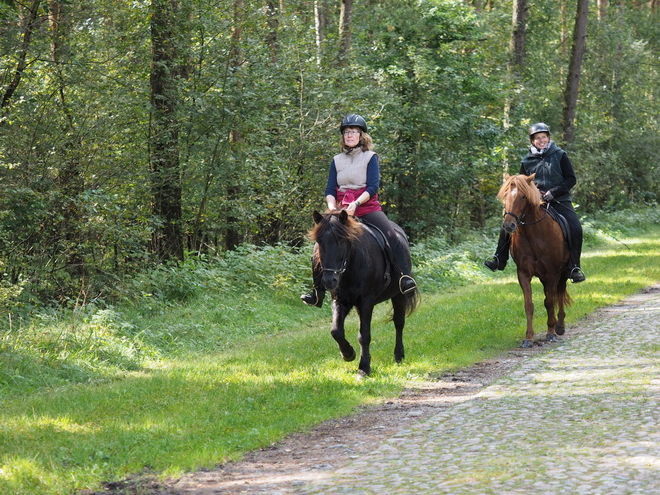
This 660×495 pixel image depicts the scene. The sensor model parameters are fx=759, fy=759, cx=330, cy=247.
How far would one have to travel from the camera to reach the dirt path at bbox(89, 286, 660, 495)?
541cm

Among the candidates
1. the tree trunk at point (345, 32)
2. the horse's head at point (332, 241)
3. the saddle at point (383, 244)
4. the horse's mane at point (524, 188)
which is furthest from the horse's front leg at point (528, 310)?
the tree trunk at point (345, 32)

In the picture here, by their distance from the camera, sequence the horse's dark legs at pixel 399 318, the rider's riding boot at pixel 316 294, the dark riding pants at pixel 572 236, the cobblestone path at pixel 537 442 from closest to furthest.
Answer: the cobblestone path at pixel 537 442
the rider's riding boot at pixel 316 294
the horse's dark legs at pixel 399 318
the dark riding pants at pixel 572 236

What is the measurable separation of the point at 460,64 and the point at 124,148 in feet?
43.2

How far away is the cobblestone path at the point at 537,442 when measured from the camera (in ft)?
16.7

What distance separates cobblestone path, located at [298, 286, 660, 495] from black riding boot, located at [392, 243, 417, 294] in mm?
1692

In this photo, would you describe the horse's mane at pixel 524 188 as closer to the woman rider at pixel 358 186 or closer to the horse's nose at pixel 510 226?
the horse's nose at pixel 510 226

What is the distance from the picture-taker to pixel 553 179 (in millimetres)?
12156

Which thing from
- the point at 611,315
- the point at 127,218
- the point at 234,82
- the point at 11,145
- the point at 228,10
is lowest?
the point at 611,315

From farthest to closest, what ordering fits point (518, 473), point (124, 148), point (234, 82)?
1. point (234, 82)
2. point (124, 148)
3. point (518, 473)

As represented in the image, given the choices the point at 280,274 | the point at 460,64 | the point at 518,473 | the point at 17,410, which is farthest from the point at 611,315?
the point at 460,64

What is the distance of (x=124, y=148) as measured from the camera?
15086mm

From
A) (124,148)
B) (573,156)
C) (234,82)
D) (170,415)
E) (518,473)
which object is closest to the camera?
(518,473)

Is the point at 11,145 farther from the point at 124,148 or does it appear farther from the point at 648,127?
the point at 648,127

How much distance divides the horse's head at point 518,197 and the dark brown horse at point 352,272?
2021mm
